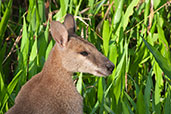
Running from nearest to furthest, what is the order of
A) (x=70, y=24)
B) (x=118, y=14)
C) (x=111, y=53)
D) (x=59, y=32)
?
(x=59, y=32), (x=70, y=24), (x=111, y=53), (x=118, y=14)

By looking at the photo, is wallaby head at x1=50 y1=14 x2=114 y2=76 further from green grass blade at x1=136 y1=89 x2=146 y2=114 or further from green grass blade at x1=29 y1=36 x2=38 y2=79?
green grass blade at x1=29 y1=36 x2=38 y2=79

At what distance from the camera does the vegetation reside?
97.6 inches

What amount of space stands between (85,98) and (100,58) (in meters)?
0.58

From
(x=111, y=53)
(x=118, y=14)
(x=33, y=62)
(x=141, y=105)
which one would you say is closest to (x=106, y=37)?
(x=111, y=53)

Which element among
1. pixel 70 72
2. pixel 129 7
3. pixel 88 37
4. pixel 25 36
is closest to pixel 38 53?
pixel 25 36

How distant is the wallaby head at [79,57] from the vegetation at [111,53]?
0.85ft

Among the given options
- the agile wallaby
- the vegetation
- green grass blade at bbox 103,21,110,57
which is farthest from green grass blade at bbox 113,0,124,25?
the agile wallaby

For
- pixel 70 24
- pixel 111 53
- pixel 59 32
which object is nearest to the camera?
pixel 59 32

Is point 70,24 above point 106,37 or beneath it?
above

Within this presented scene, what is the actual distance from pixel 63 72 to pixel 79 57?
0.14 m

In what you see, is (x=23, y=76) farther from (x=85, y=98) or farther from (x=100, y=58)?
(x=100, y=58)

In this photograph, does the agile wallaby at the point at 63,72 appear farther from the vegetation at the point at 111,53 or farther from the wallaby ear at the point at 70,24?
the vegetation at the point at 111,53

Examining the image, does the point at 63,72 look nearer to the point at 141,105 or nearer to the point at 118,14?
the point at 141,105

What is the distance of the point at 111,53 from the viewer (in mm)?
2736
